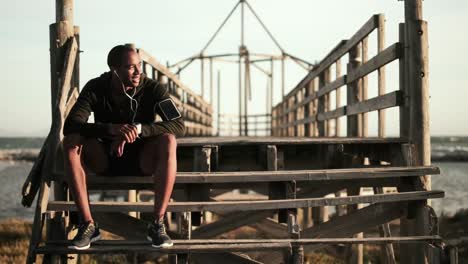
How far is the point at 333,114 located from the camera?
7.49 m

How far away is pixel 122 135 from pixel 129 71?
0.42 meters

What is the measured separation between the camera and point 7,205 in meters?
26.4

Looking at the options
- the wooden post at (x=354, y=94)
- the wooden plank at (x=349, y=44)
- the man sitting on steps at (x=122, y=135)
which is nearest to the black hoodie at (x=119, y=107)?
the man sitting on steps at (x=122, y=135)

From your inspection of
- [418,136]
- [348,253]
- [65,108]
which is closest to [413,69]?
[418,136]

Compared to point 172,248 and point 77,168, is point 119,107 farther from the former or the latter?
point 172,248

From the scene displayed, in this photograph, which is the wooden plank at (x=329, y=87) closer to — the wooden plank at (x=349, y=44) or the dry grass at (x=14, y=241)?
the wooden plank at (x=349, y=44)

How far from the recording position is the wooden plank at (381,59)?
462 centimetres

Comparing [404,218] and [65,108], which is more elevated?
[65,108]

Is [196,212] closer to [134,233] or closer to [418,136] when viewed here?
[134,233]

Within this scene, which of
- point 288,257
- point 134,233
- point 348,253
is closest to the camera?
point 288,257

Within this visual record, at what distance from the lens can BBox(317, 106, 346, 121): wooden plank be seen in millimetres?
6777

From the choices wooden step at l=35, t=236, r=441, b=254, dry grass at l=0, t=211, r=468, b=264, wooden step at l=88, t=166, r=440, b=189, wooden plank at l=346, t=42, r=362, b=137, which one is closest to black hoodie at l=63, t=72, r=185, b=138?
wooden step at l=88, t=166, r=440, b=189

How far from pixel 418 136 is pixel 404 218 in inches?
26.9

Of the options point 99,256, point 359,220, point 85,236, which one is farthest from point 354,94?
point 99,256
